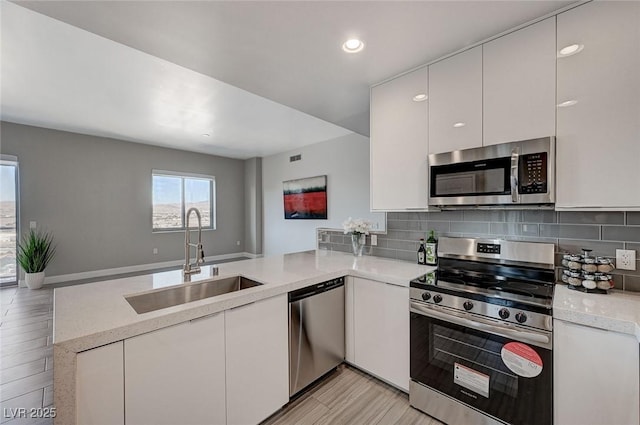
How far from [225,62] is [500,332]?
243 centimetres

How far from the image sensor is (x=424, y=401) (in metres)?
1.80

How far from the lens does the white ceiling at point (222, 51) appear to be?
1.46 meters

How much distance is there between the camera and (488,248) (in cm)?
200

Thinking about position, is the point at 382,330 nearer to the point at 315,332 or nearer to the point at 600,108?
the point at 315,332

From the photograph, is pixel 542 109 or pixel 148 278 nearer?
pixel 542 109

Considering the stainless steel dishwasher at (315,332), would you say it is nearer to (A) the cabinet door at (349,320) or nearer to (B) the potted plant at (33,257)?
(A) the cabinet door at (349,320)

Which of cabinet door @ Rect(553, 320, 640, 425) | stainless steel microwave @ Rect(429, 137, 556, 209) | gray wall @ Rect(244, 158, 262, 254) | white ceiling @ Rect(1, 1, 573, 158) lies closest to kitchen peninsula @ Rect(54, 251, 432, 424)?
stainless steel microwave @ Rect(429, 137, 556, 209)

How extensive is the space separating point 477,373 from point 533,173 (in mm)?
1197

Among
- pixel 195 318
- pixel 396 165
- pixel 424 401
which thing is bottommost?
pixel 424 401

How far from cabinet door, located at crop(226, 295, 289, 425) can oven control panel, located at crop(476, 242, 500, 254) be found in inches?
58.1

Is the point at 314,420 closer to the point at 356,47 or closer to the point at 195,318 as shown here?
the point at 195,318

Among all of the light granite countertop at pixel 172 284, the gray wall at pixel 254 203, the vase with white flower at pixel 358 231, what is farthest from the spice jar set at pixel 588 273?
the gray wall at pixel 254 203

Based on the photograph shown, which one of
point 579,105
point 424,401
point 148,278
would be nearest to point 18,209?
point 148,278

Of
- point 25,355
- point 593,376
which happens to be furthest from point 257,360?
point 25,355
